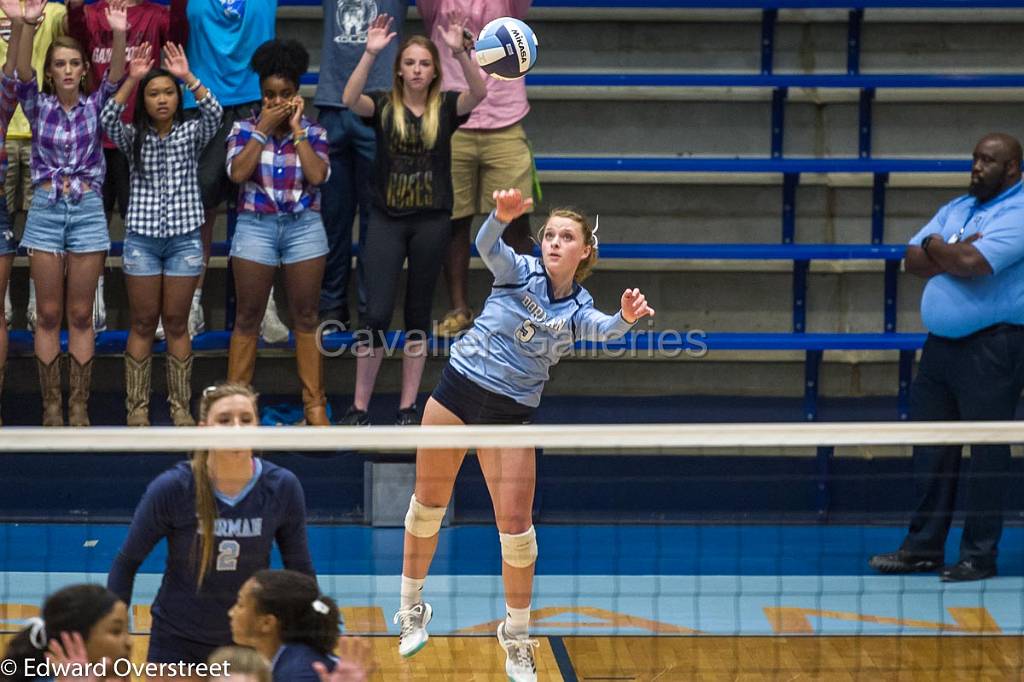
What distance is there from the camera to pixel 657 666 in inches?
261

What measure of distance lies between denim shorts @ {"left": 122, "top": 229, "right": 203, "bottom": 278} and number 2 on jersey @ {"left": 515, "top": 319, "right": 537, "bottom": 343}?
2.92 m

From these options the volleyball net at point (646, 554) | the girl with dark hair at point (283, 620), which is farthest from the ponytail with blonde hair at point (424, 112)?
the girl with dark hair at point (283, 620)

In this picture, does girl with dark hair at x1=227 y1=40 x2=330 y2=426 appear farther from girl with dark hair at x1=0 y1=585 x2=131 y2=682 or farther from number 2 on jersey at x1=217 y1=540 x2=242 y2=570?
girl with dark hair at x1=0 y1=585 x2=131 y2=682

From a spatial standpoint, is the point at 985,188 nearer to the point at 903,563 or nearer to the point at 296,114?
the point at 903,563

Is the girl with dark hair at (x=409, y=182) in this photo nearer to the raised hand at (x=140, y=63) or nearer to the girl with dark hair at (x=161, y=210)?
the girl with dark hair at (x=161, y=210)

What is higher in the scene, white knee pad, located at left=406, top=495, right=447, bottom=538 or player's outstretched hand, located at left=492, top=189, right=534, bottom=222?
player's outstretched hand, located at left=492, top=189, right=534, bottom=222

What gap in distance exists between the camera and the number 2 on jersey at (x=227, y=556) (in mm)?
4949

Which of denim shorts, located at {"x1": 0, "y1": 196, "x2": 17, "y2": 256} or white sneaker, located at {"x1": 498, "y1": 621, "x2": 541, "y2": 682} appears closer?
white sneaker, located at {"x1": 498, "y1": 621, "x2": 541, "y2": 682}

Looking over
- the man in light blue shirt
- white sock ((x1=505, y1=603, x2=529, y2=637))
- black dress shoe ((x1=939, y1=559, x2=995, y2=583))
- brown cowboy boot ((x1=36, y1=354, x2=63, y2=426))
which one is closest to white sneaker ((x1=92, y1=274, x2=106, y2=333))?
brown cowboy boot ((x1=36, y1=354, x2=63, y2=426))

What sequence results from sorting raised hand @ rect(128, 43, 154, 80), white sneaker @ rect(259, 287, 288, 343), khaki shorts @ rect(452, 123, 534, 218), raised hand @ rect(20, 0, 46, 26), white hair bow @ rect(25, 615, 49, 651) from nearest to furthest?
1. white hair bow @ rect(25, 615, 49, 651)
2. raised hand @ rect(20, 0, 46, 26)
3. raised hand @ rect(128, 43, 154, 80)
4. khaki shorts @ rect(452, 123, 534, 218)
5. white sneaker @ rect(259, 287, 288, 343)

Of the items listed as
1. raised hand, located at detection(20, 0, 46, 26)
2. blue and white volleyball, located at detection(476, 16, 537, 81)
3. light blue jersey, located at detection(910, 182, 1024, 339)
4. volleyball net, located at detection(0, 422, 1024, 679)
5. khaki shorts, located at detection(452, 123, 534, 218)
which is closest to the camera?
volleyball net, located at detection(0, 422, 1024, 679)

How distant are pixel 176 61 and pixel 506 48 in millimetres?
1844

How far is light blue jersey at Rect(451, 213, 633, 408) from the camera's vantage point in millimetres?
6273

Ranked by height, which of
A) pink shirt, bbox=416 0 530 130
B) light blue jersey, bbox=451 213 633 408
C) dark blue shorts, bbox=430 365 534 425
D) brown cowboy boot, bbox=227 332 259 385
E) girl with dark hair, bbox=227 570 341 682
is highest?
pink shirt, bbox=416 0 530 130
